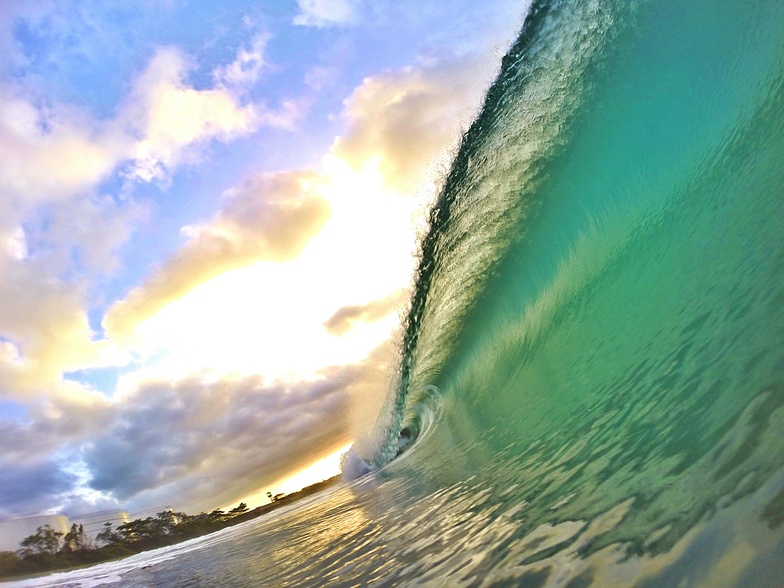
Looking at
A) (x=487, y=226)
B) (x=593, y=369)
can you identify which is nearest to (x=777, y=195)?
(x=593, y=369)

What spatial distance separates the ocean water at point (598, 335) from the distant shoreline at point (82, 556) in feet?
31.2

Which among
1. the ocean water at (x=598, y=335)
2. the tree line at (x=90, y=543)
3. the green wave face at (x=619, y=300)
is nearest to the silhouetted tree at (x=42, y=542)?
the tree line at (x=90, y=543)

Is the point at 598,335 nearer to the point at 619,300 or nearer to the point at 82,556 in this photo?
the point at 619,300

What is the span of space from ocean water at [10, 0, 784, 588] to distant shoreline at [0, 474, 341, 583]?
31.2 feet

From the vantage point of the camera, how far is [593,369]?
186 inches

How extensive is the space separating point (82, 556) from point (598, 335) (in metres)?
30.0

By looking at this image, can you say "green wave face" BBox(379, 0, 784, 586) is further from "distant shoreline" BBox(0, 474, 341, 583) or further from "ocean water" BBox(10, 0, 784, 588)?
"distant shoreline" BBox(0, 474, 341, 583)

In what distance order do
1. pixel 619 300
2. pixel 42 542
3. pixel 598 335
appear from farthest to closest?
pixel 42 542
pixel 619 300
pixel 598 335

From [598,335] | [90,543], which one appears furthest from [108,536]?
[598,335]

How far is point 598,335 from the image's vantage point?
5773 millimetres

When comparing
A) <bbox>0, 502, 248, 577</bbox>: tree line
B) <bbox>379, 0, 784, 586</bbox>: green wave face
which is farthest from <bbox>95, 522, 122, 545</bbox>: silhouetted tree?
<bbox>379, 0, 784, 586</bbox>: green wave face

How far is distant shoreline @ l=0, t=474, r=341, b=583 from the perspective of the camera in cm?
1596

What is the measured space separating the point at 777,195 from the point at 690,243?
1.10 meters

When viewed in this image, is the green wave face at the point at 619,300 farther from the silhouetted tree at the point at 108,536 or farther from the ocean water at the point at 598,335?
the silhouetted tree at the point at 108,536
